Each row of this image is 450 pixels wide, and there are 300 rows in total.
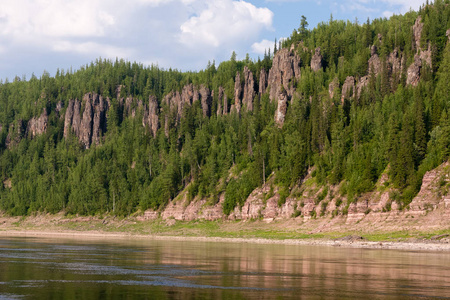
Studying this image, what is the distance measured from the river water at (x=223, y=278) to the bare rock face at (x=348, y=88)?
368ft

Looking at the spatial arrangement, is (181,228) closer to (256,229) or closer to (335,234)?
(256,229)

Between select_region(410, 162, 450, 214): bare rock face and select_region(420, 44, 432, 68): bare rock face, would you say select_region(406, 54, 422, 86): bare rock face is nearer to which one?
select_region(420, 44, 432, 68): bare rock face

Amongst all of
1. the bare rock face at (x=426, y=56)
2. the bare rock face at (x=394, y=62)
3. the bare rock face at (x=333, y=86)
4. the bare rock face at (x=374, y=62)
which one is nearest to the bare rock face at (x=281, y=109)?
the bare rock face at (x=333, y=86)

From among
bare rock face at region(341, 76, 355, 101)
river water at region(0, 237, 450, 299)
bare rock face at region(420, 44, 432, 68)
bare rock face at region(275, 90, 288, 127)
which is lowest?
river water at region(0, 237, 450, 299)

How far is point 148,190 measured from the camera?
187 metres

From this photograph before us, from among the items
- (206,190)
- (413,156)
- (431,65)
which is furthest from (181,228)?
(431,65)

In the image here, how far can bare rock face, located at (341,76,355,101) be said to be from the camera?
169 meters

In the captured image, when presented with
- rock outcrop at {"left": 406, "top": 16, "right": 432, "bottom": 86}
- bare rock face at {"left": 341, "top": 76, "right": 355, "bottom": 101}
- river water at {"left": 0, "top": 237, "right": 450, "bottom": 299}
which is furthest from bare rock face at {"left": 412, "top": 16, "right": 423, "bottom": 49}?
river water at {"left": 0, "top": 237, "right": 450, "bottom": 299}

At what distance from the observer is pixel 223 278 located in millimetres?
43438

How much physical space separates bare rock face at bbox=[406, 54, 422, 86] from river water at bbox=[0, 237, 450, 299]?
107154mm

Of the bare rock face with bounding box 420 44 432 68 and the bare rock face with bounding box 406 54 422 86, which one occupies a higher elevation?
the bare rock face with bounding box 420 44 432 68

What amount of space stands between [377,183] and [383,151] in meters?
8.95

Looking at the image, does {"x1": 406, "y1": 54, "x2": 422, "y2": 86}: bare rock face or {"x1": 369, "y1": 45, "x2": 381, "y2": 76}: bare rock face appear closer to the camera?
{"x1": 406, "y1": 54, "x2": 422, "y2": 86}: bare rock face

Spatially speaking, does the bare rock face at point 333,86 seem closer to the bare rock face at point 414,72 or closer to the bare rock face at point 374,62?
the bare rock face at point 374,62
